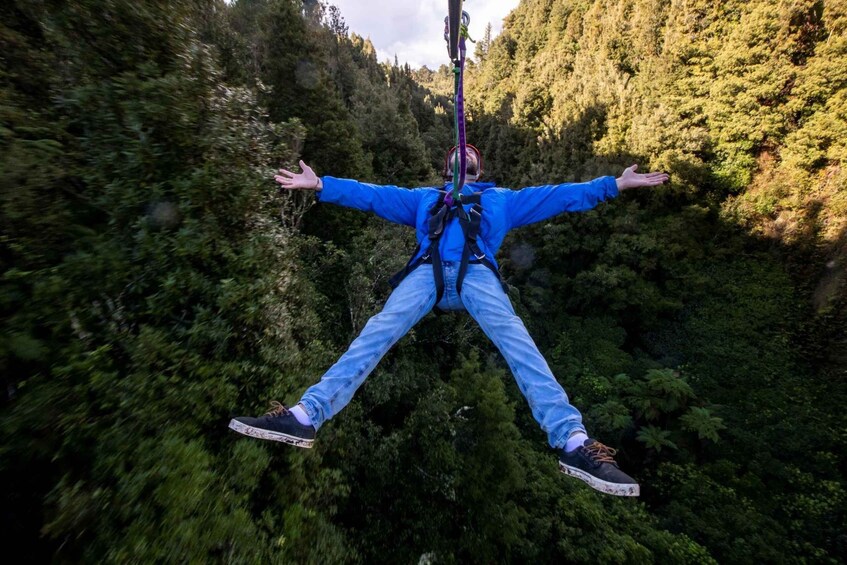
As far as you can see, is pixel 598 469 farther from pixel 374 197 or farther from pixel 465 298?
pixel 374 197

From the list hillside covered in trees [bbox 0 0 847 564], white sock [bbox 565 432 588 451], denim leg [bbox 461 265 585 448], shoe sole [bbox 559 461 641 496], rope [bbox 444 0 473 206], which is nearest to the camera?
rope [bbox 444 0 473 206]

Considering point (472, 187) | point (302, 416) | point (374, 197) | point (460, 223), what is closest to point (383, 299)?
point (374, 197)

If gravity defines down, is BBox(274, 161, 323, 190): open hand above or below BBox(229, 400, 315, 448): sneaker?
above

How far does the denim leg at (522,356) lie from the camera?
240 centimetres

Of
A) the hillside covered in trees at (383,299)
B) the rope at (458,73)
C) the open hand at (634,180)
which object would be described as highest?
the rope at (458,73)

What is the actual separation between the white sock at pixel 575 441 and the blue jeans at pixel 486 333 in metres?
0.03

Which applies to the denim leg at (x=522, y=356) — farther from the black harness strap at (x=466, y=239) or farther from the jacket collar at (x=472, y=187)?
the jacket collar at (x=472, y=187)

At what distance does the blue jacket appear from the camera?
312 cm

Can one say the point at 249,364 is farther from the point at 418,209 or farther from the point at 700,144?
the point at 700,144

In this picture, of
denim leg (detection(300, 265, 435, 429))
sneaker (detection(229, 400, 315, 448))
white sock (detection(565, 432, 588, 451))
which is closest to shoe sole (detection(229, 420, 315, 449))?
sneaker (detection(229, 400, 315, 448))

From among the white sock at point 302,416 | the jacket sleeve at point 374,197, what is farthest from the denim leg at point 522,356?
the white sock at point 302,416

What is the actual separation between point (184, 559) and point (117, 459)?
41.3 inches

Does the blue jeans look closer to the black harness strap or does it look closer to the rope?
the black harness strap

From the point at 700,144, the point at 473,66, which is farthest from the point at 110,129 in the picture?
the point at 473,66
